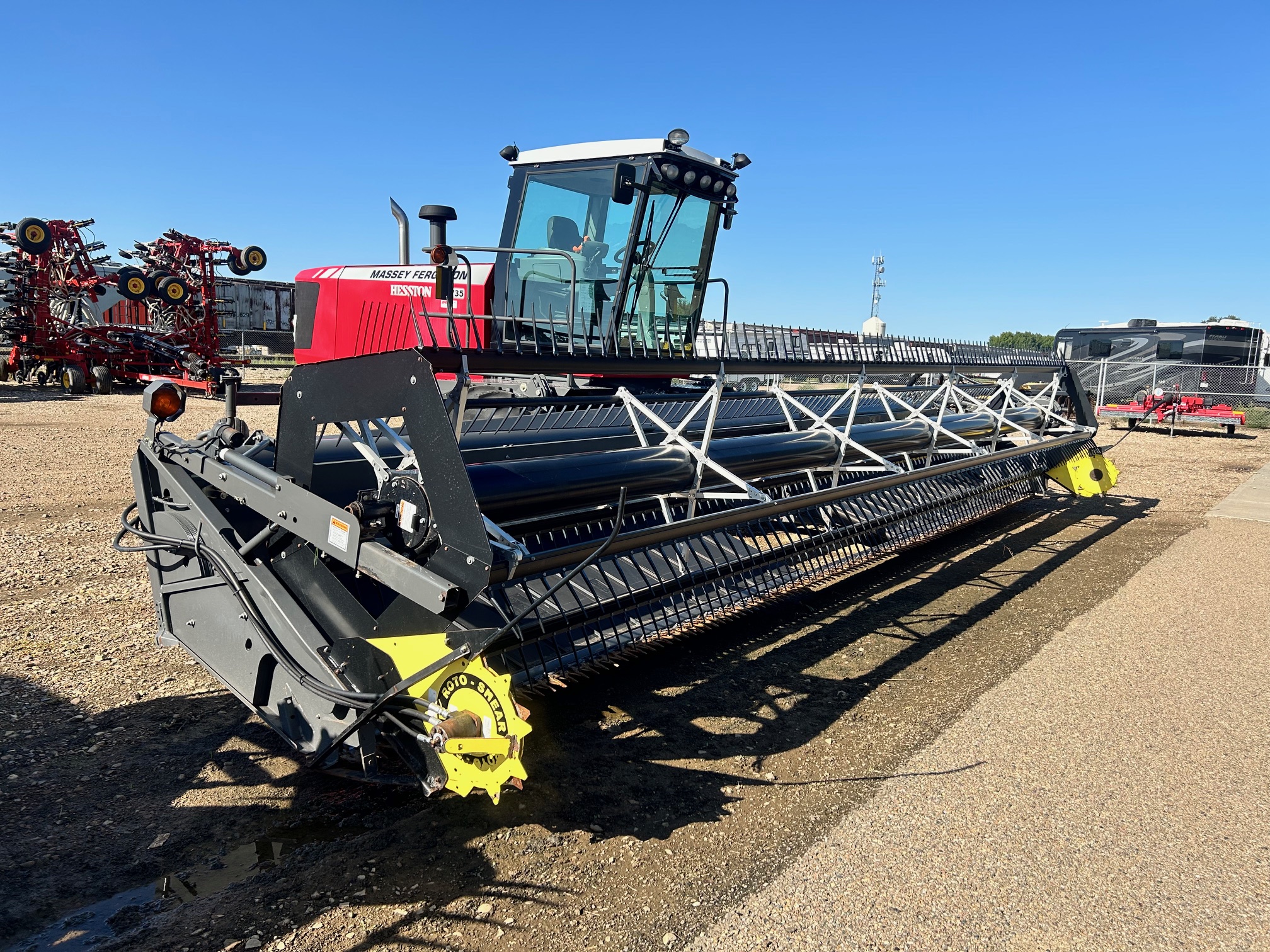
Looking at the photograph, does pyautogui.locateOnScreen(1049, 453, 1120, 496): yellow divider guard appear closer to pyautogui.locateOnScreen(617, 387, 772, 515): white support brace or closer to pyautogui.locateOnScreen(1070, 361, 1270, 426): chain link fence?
pyautogui.locateOnScreen(617, 387, 772, 515): white support brace

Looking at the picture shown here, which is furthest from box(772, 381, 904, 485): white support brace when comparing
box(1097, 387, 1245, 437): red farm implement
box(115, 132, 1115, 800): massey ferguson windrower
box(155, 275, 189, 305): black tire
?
box(155, 275, 189, 305): black tire

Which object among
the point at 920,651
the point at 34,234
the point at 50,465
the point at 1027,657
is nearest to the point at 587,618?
the point at 920,651

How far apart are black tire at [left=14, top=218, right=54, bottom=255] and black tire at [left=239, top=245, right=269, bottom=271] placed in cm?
355

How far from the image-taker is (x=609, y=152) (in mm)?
6168

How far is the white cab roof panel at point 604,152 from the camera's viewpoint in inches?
238

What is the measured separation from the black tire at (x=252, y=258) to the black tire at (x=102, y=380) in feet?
11.9

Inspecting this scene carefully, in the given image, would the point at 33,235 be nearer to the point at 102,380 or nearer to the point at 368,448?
the point at 102,380

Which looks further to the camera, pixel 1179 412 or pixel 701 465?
pixel 1179 412

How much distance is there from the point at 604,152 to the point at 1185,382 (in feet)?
63.8

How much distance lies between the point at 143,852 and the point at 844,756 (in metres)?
2.36

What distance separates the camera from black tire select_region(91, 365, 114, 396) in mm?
17922

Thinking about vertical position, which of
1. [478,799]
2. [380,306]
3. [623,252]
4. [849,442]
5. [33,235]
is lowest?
[478,799]

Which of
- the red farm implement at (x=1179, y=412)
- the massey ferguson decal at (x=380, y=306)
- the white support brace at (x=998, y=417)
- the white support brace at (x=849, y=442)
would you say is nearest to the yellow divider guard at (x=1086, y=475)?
the white support brace at (x=998, y=417)

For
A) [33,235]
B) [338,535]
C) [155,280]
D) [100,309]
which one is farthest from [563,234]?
[100,309]
